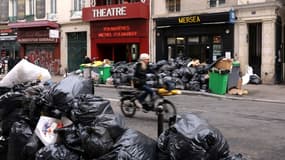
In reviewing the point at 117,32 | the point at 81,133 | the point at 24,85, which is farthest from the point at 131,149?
the point at 117,32

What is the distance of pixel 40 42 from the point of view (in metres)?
31.9

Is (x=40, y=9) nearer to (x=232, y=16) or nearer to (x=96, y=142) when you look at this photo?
(x=232, y=16)

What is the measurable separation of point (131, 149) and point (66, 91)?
1174mm

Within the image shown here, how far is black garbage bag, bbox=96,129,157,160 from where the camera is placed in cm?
385

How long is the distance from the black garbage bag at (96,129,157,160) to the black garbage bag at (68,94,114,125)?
0.36 metres

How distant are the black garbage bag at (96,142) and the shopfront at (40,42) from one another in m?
26.7

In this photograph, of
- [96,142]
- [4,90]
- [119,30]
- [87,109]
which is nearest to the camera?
[96,142]

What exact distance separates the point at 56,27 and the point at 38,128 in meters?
27.0

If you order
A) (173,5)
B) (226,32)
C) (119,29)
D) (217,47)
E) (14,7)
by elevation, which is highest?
(14,7)

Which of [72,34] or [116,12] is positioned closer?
[116,12]

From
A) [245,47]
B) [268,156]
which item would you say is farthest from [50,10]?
[268,156]

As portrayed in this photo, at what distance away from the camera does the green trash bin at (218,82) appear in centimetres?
1653

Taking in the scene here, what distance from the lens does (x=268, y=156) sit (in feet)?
21.2

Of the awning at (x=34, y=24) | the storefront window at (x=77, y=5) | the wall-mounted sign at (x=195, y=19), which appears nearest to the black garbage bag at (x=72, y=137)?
the wall-mounted sign at (x=195, y=19)
